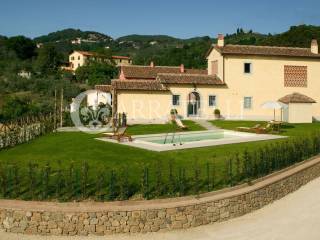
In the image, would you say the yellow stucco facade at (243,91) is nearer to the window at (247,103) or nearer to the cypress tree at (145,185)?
the window at (247,103)

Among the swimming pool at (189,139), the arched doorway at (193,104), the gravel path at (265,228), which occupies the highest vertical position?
the arched doorway at (193,104)

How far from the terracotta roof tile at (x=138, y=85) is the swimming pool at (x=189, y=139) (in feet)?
24.4

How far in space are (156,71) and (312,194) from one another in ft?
84.3

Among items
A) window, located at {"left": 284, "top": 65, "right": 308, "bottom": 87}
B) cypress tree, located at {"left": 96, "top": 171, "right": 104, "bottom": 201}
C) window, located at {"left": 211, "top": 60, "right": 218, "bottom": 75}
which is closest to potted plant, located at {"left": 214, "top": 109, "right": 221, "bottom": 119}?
window, located at {"left": 211, "top": 60, "right": 218, "bottom": 75}

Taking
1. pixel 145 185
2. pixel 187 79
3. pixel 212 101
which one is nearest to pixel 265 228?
pixel 145 185

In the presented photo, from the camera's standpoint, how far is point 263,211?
13.2 m

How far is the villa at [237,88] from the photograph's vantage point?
3234 cm

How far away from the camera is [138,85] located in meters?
31.9

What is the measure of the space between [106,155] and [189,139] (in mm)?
8164

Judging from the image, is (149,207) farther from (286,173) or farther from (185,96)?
(185,96)

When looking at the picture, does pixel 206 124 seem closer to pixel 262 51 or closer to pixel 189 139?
pixel 189 139

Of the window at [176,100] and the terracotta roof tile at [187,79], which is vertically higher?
the terracotta roof tile at [187,79]

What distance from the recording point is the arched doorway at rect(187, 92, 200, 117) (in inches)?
1348

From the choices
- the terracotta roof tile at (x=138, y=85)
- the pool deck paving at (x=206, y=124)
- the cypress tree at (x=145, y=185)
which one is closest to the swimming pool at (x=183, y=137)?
the pool deck paving at (x=206, y=124)
